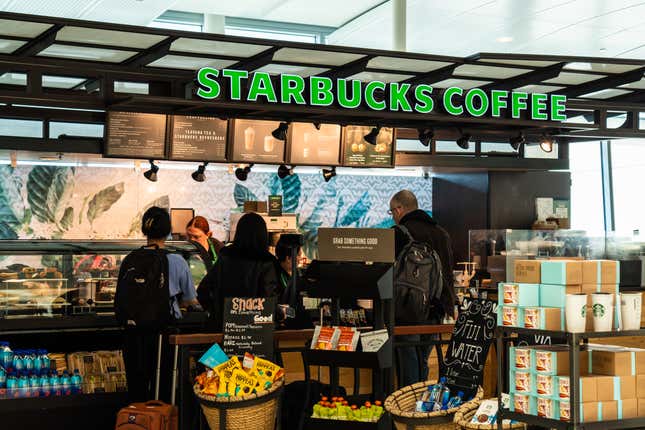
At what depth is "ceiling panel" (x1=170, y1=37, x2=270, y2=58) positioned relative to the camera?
20.9 feet

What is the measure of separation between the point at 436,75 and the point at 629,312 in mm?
3783

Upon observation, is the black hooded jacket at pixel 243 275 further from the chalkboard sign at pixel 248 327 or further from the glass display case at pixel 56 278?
the glass display case at pixel 56 278

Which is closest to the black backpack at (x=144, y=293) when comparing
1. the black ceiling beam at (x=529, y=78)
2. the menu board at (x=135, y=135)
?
the menu board at (x=135, y=135)

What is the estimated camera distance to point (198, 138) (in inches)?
321

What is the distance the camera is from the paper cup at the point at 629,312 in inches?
159

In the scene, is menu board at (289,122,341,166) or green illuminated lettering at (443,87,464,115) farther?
menu board at (289,122,341,166)

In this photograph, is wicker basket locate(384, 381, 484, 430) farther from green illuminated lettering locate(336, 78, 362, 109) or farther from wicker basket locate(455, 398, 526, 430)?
green illuminated lettering locate(336, 78, 362, 109)

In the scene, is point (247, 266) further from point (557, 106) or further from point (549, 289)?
point (557, 106)

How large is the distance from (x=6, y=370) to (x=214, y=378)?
5.38 ft

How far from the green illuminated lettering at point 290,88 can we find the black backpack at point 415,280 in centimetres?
150

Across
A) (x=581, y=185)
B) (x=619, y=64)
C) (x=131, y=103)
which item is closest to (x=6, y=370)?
(x=131, y=103)

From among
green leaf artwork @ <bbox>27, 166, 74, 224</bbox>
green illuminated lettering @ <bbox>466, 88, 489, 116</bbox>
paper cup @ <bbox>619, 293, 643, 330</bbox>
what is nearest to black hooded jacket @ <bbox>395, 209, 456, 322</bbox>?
green illuminated lettering @ <bbox>466, 88, 489, 116</bbox>

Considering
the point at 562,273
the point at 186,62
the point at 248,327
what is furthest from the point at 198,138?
the point at 562,273

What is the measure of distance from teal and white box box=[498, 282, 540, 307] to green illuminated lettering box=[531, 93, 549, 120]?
3610mm
